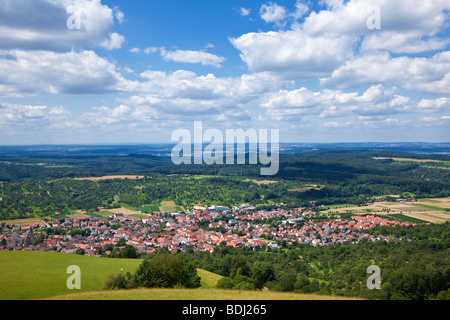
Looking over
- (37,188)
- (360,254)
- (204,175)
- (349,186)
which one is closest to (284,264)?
(360,254)

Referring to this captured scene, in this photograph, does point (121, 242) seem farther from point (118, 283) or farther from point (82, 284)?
point (118, 283)

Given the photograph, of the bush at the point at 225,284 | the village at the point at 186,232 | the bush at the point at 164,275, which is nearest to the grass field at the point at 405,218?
the village at the point at 186,232

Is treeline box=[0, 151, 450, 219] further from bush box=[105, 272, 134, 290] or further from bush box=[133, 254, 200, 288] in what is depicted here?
bush box=[133, 254, 200, 288]

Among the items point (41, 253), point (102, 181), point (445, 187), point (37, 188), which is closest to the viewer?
point (41, 253)

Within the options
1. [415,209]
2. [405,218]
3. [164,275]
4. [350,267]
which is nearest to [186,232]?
[350,267]
